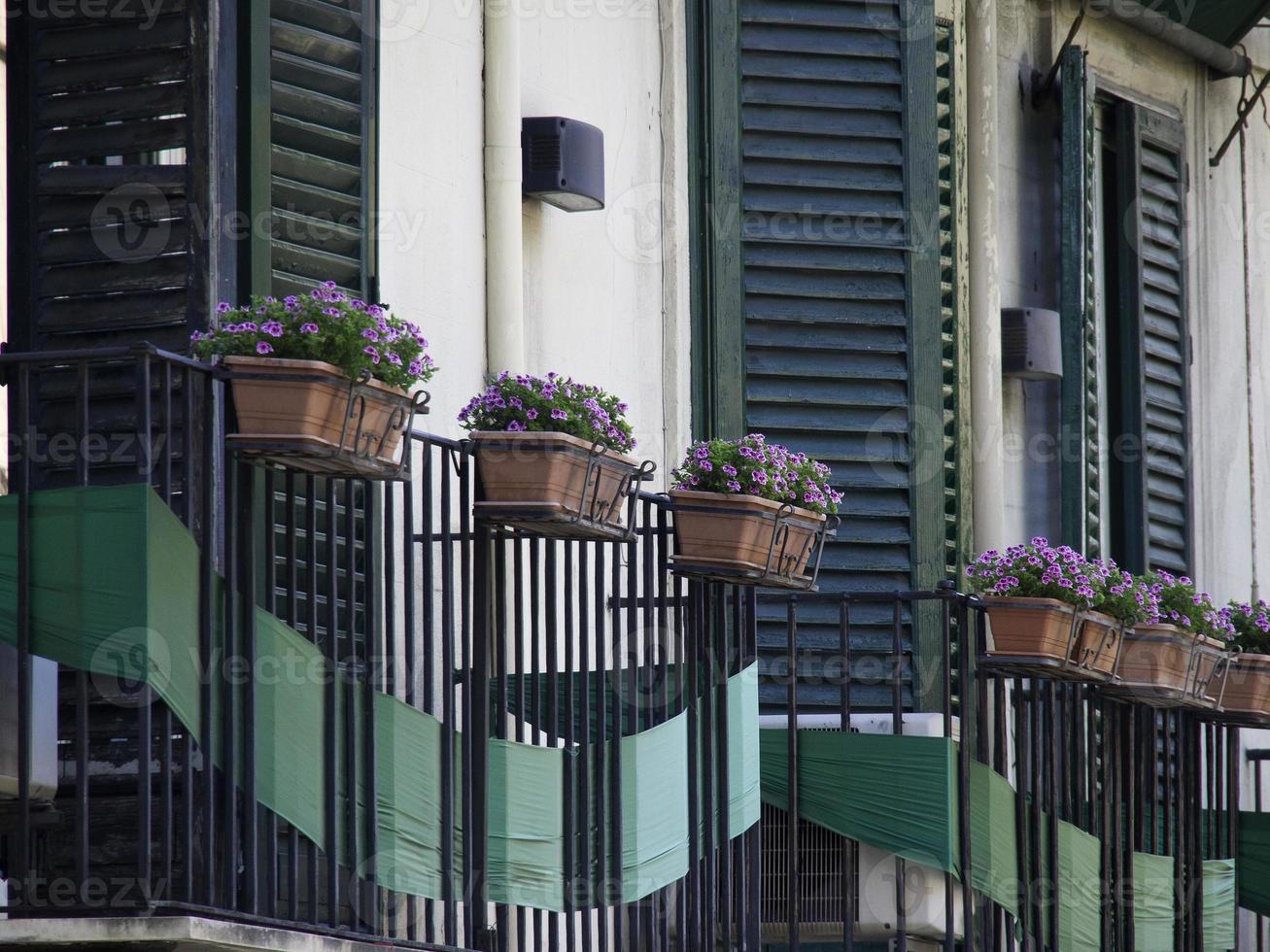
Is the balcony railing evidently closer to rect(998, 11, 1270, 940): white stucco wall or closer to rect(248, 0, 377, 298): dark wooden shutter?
rect(248, 0, 377, 298): dark wooden shutter

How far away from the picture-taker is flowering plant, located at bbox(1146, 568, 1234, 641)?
9.41m

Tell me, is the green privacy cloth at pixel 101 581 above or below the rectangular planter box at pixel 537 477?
below

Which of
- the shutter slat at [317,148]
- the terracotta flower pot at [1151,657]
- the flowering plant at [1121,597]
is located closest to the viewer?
the shutter slat at [317,148]

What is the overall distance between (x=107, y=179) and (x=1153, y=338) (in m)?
5.92

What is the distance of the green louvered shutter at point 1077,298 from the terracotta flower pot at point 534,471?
4.21 m

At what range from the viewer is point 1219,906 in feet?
33.2

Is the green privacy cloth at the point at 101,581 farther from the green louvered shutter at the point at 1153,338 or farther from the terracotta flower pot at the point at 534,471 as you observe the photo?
the green louvered shutter at the point at 1153,338

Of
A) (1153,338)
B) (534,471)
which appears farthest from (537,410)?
(1153,338)

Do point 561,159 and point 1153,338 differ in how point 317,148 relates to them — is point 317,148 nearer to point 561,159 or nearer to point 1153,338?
point 561,159

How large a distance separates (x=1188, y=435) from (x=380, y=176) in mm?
4922

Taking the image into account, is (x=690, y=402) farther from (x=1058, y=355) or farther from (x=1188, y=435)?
(x=1188, y=435)

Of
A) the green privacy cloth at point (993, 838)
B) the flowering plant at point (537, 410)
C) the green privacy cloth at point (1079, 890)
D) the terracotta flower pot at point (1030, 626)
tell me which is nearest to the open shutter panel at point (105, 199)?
the flowering plant at point (537, 410)

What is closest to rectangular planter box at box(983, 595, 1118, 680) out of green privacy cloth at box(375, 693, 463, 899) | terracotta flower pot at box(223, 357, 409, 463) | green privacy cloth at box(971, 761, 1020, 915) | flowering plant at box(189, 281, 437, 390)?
green privacy cloth at box(971, 761, 1020, 915)

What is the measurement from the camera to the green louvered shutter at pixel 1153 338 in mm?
11125
